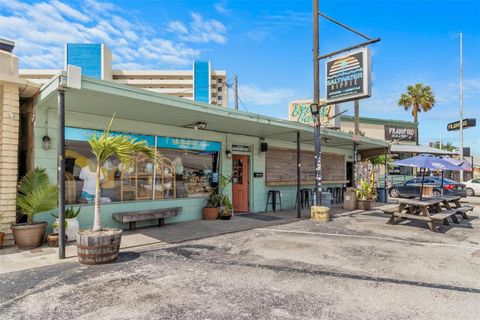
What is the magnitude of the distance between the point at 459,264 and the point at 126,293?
5.47m

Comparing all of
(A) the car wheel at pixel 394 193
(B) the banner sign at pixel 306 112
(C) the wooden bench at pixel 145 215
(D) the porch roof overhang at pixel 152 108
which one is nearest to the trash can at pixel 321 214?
(D) the porch roof overhang at pixel 152 108

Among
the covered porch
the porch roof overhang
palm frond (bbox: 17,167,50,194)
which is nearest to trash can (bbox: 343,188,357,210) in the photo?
the covered porch

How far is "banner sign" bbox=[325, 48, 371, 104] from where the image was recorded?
347 inches

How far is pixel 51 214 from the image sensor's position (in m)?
6.71

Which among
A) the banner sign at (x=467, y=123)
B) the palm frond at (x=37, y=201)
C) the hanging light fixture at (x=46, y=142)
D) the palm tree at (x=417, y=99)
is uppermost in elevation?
the palm tree at (x=417, y=99)

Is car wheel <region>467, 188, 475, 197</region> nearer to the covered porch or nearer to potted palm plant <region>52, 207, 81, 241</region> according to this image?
the covered porch

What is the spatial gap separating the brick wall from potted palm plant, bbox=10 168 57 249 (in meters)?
0.18

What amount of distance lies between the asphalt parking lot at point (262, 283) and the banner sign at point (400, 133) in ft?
97.7

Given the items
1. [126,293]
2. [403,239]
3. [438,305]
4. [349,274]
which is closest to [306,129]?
[403,239]

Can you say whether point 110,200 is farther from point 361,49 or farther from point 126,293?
point 361,49

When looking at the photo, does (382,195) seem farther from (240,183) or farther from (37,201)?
(37,201)

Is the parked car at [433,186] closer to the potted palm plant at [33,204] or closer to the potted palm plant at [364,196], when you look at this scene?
the potted palm plant at [364,196]

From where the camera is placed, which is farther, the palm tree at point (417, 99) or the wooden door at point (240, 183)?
the palm tree at point (417, 99)

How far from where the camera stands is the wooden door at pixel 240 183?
11.3 meters
